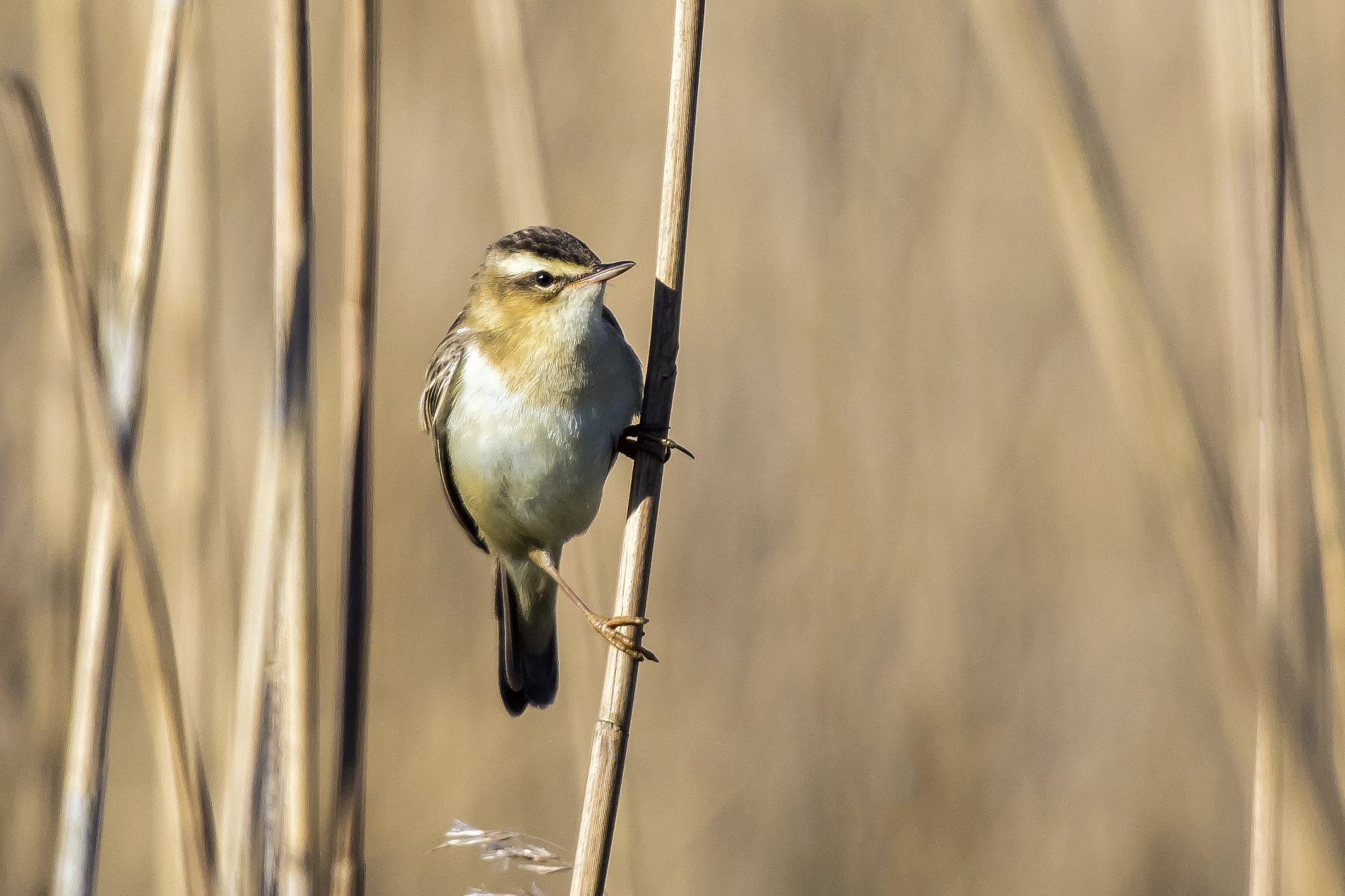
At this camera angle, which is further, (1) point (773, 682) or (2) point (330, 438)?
(2) point (330, 438)

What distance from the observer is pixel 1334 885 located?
1.40m

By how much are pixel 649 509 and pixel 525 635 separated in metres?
1.43

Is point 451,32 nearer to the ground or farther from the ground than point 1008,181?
farther from the ground

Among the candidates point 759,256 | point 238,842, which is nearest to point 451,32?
point 759,256

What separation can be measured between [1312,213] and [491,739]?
12.4 feet

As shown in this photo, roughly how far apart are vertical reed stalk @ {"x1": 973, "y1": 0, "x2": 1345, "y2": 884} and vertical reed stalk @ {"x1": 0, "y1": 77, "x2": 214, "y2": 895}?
1.47 m

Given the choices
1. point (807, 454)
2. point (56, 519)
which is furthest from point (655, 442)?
point (807, 454)

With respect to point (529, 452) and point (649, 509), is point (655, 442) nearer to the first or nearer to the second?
point (649, 509)

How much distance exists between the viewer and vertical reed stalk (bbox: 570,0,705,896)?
5.77 feet

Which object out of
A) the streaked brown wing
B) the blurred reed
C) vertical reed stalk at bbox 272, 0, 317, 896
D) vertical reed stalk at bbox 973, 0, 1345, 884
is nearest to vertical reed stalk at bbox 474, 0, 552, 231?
the streaked brown wing

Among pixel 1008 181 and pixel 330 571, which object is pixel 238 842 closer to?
pixel 330 571

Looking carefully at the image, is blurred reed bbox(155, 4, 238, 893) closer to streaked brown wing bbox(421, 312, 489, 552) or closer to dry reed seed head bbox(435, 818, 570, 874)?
streaked brown wing bbox(421, 312, 489, 552)

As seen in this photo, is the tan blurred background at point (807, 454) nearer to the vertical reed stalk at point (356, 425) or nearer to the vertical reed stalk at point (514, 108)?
the vertical reed stalk at point (514, 108)

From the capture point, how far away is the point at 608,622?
2066 mm
